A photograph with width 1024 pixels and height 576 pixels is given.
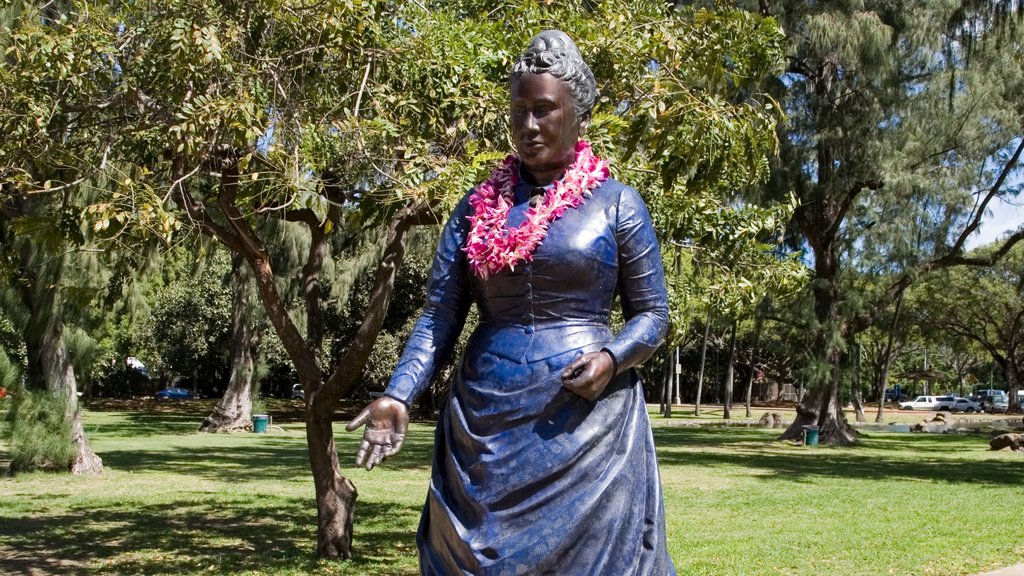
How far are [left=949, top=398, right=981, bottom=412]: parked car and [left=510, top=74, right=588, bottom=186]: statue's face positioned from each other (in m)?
62.3

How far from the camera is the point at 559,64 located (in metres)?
3.21

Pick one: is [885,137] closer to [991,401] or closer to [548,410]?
[548,410]

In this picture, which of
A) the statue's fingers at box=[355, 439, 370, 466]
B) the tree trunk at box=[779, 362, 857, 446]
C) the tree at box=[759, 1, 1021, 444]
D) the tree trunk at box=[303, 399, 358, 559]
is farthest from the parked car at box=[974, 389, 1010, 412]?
the statue's fingers at box=[355, 439, 370, 466]

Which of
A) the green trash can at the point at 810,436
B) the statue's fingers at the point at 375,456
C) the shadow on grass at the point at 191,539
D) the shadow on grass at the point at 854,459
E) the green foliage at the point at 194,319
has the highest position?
the green foliage at the point at 194,319

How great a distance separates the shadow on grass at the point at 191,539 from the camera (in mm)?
Result: 9219

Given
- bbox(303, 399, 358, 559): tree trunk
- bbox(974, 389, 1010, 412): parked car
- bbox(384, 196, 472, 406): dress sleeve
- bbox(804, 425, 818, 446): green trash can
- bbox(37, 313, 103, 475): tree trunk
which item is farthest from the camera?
bbox(974, 389, 1010, 412): parked car

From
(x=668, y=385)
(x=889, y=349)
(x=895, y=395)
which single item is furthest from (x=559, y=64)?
(x=895, y=395)

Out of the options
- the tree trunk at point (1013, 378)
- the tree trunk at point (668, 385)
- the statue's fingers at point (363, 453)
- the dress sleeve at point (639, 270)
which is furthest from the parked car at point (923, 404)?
Answer: the statue's fingers at point (363, 453)

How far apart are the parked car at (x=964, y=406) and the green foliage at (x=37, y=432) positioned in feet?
180

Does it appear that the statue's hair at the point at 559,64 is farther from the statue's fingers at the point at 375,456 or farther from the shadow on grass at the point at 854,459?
the shadow on grass at the point at 854,459

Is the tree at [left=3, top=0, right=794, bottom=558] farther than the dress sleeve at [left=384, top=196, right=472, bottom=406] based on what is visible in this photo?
Yes

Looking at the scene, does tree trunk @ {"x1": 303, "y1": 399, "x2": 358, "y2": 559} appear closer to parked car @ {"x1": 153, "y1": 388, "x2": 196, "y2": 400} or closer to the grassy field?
the grassy field

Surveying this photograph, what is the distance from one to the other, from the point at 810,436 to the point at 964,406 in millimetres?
40805

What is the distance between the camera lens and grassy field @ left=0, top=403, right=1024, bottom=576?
30.8 feet
